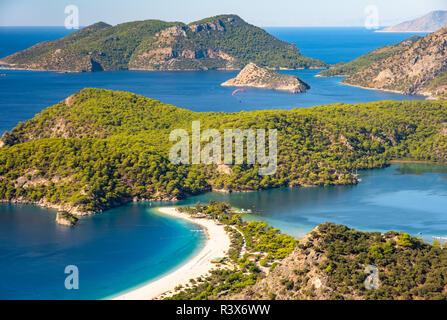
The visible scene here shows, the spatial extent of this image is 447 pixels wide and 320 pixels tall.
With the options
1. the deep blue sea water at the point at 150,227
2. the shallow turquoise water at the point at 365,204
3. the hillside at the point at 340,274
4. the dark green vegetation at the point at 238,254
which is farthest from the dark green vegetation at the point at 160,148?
the hillside at the point at 340,274

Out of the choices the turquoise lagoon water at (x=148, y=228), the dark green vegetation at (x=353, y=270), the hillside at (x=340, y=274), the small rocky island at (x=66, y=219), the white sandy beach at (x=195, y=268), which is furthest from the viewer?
the small rocky island at (x=66, y=219)

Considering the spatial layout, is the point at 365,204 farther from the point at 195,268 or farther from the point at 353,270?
the point at 353,270

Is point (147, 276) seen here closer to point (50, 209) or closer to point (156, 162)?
point (50, 209)

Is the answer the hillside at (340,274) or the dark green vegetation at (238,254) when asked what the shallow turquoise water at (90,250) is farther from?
the hillside at (340,274)

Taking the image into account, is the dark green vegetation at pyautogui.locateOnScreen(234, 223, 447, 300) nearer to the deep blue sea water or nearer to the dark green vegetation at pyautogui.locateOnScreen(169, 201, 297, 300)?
the dark green vegetation at pyautogui.locateOnScreen(169, 201, 297, 300)

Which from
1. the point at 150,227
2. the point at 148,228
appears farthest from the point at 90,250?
the point at 150,227

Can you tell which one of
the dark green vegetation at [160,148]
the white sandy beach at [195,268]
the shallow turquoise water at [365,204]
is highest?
the dark green vegetation at [160,148]

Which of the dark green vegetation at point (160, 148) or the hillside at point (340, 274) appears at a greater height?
the dark green vegetation at point (160, 148)
